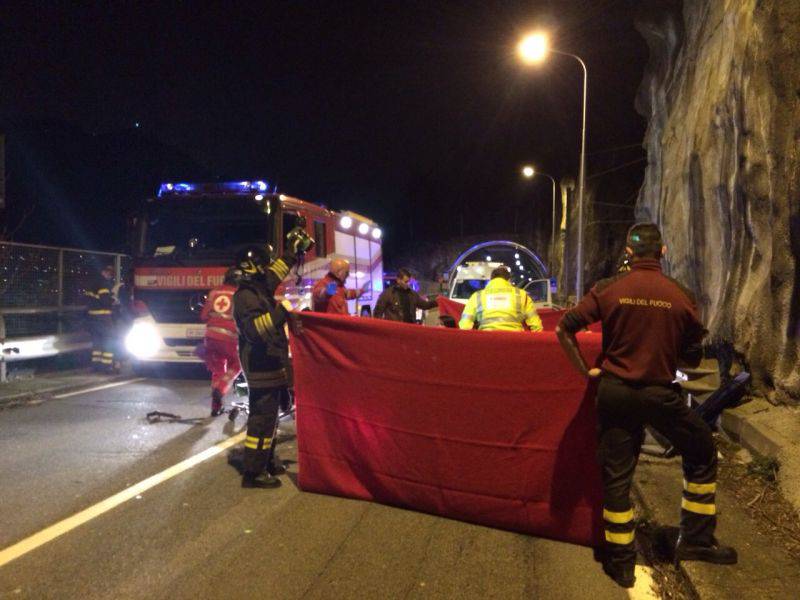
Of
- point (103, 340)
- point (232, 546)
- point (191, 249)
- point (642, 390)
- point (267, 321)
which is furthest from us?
point (103, 340)

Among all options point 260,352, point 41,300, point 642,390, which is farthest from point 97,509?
point 41,300

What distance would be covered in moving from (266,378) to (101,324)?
7.98 m

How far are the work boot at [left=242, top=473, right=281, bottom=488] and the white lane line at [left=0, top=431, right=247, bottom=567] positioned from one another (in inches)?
30.5

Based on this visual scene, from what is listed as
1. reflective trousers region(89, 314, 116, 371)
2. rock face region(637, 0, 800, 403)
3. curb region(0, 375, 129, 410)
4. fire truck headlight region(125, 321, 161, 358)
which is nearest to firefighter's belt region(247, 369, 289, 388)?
rock face region(637, 0, 800, 403)

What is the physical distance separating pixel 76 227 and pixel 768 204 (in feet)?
92.0

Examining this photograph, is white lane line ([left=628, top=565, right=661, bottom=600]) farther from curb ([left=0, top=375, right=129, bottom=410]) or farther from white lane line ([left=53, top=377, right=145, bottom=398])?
white lane line ([left=53, top=377, right=145, bottom=398])

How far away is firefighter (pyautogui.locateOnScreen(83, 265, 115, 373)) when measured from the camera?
11.6 metres

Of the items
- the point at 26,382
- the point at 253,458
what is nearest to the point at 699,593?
the point at 253,458

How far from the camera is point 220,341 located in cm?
730

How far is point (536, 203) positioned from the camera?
50.2 meters

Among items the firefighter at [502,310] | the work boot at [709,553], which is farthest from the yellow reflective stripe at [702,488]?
the firefighter at [502,310]

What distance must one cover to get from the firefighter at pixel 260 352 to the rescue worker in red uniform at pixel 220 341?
1866mm

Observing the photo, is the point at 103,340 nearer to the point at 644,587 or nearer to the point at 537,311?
the point at 537,311

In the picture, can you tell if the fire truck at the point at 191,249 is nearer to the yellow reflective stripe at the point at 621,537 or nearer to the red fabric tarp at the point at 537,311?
the red fabric tarp at the point at 537,311
